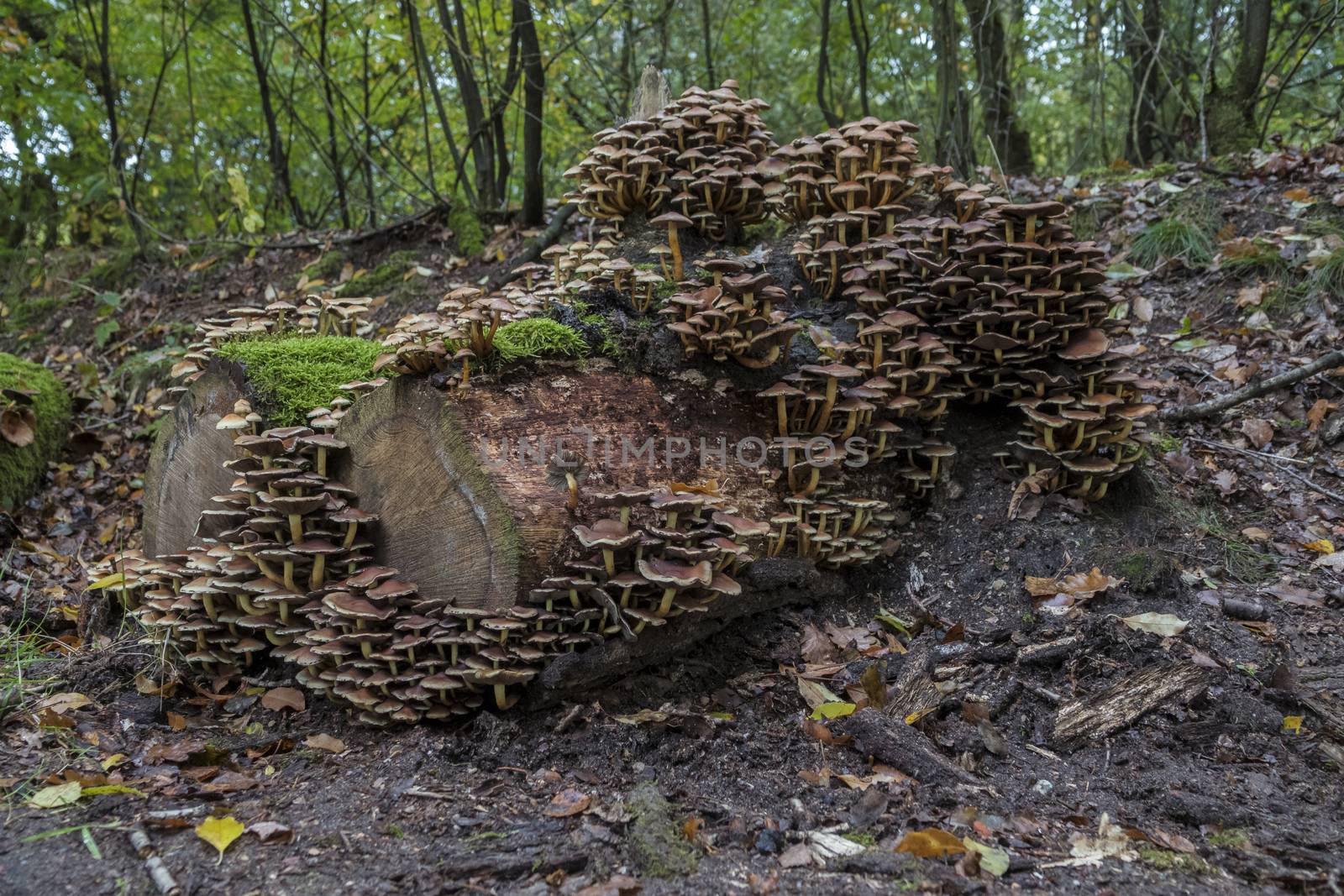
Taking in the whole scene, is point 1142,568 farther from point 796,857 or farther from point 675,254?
point 675,254

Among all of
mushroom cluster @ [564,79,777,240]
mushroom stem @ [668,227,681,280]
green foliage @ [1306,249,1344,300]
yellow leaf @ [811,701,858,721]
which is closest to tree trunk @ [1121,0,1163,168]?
green foliage @ [1306,249,1344,300]

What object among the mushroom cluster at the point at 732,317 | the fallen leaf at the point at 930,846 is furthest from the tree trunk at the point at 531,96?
the fallen leaf at the point at 930,846

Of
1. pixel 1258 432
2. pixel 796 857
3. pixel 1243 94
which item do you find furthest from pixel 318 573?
pixel 1243 94

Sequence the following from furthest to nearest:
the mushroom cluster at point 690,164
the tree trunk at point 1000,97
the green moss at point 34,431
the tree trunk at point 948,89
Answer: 1. the tree trunk at point 1000,97
2. the tree trunk at point 948,89
3. the green moss at point 34,431
4. the mushroom cluster at point 690,164

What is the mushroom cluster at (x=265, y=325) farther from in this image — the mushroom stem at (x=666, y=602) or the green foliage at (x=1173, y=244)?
the green foliage at (x=1173, y=244)

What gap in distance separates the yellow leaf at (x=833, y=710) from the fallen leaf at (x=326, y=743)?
2086 millimetres

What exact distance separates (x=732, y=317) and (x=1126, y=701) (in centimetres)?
255

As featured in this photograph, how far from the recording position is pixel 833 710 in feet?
12.0

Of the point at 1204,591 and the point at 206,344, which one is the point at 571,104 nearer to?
the point at 206,344

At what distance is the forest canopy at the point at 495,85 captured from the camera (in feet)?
31.5

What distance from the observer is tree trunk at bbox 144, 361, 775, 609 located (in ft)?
12.1

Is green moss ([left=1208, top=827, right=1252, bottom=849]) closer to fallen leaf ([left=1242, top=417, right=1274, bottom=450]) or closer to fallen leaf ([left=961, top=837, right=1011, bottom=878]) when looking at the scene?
fallen leaf ([left=961, top=837, right=1011, bottom=878])

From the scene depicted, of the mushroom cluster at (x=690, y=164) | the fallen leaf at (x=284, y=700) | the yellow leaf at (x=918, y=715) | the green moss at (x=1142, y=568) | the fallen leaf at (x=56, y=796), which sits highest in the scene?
the mushroom cluster at (x=690, y=164)

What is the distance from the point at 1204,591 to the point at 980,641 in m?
1.28
